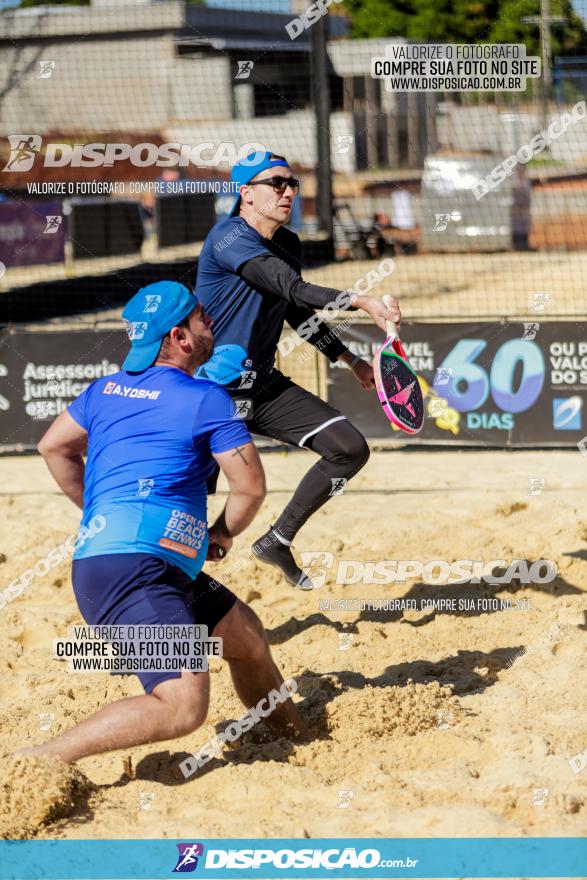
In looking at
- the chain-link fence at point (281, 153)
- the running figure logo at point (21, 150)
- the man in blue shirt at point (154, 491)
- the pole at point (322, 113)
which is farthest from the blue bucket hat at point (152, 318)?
the chain-link fence at point (281, 153)

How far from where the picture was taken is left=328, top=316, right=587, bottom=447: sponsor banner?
8961 mm

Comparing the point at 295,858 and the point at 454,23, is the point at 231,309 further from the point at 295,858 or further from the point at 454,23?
the point at 454,23

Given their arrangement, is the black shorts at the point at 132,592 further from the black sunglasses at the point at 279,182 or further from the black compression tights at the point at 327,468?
the black sunglasses at the point at 279,182

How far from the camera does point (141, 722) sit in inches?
131

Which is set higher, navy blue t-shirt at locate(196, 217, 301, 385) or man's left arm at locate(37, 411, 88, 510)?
navy blue t-shirt at locate(196, 217, 301, 385)

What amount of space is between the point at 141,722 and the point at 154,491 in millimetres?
716

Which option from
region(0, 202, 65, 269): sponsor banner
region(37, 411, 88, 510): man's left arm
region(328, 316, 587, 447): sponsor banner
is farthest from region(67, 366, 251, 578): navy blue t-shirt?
region(0, 202, 65, 269): sponsor banner

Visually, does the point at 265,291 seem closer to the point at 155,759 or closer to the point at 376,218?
the point at 155,759

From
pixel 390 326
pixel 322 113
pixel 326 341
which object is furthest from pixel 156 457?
pixel 322 113

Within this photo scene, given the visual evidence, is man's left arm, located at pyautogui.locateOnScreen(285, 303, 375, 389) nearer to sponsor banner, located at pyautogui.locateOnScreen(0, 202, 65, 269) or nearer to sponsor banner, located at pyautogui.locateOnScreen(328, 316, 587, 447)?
sponsor banner, located at pyautogui.locateOnScreen(328, 316, 587, 447)

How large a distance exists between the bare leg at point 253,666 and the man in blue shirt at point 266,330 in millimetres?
1308

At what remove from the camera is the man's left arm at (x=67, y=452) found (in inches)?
146

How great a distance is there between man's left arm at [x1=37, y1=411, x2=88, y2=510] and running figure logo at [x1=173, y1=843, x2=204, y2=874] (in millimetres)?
1237

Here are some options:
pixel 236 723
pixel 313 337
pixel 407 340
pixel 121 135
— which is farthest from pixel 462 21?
pixel 236 723
